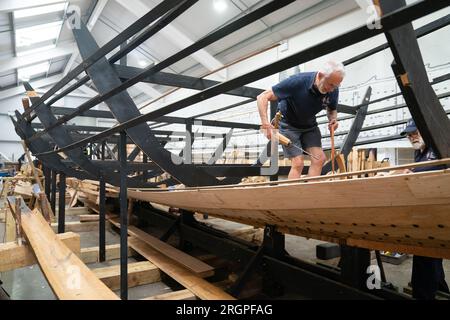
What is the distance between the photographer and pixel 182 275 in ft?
8.02

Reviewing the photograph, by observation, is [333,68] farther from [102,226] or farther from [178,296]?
[102,226]

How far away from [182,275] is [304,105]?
1663mm

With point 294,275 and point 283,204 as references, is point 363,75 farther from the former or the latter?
point 283,204

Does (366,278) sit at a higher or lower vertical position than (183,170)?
lower

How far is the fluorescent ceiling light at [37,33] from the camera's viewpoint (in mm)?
8289

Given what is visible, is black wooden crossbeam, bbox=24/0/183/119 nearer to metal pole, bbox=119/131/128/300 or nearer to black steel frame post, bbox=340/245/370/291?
metal pole, bbox=119/131/128/300

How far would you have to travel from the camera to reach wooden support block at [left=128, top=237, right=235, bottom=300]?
2.07 meters

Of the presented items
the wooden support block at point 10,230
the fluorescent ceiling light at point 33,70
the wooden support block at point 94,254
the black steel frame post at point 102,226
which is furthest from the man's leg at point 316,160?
the fluorescent ceiling light at point 33,70

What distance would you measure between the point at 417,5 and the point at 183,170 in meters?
1.49

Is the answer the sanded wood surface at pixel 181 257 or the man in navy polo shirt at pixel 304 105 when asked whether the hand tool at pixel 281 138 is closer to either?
the man in navy polo shirt at pixel 304 105

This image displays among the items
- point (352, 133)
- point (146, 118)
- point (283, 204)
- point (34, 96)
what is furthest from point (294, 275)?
point (34, 96)

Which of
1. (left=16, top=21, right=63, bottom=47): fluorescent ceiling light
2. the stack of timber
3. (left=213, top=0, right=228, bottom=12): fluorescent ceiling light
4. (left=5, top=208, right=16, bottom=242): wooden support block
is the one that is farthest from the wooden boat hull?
(left=16, top=21, right=63, bottom=47): fluorescent ceiling light

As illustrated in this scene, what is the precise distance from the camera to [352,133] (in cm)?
302
